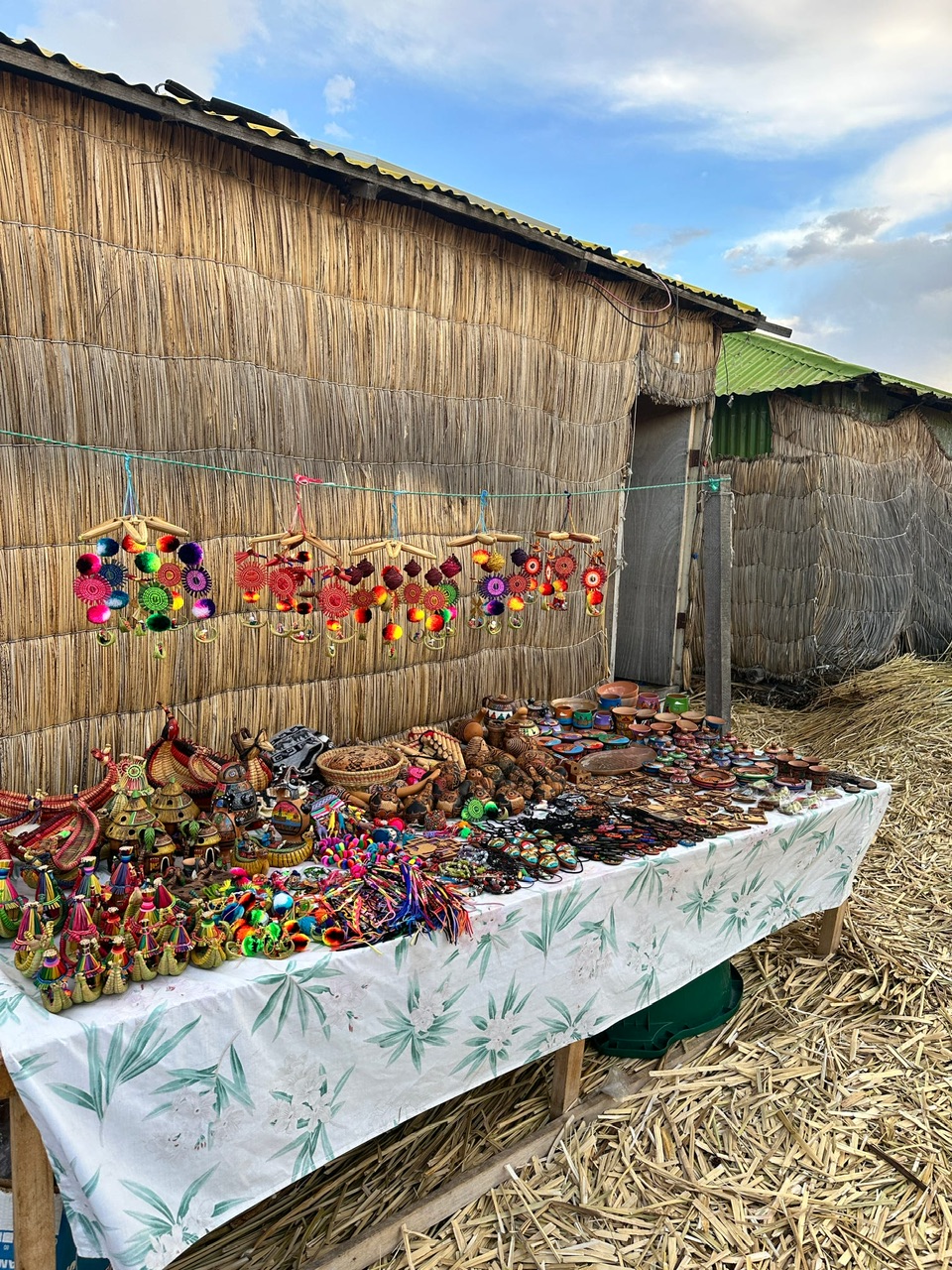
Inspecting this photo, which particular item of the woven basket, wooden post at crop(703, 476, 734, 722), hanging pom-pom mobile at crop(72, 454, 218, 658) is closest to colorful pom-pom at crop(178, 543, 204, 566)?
hanging pom-pom mobile at crop(72, 454, 218, 658)

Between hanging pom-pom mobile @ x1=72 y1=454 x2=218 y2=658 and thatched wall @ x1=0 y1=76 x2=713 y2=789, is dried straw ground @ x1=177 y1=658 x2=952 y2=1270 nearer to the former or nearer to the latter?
thatched wall @ x1=0 y1=76 x2=713 y2=789

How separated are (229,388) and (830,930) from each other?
3712mm

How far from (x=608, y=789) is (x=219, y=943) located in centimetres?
191

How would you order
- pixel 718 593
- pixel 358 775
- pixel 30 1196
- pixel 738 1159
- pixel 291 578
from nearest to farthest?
pixel 30 1196 → pixel 738 1159 → pixel 291 578 → pixel 358 775 → pixel 718 593

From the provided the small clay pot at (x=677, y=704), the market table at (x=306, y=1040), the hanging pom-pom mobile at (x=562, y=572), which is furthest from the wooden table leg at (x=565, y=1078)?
the small clay pot at (x=677, y=704)

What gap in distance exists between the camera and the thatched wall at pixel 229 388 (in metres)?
2.66

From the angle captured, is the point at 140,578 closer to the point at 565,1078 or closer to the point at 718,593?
the point at 565,1078

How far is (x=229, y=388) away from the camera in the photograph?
3.11 metres

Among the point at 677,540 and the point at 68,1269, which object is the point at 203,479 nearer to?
the point at 68,1269

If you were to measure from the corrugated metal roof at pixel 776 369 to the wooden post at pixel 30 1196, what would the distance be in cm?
708

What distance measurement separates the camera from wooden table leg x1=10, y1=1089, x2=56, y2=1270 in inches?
65.6

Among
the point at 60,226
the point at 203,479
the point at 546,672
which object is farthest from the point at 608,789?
the point at 60,226

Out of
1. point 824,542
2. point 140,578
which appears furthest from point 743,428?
point 140,578

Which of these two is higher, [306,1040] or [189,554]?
[189,554]
